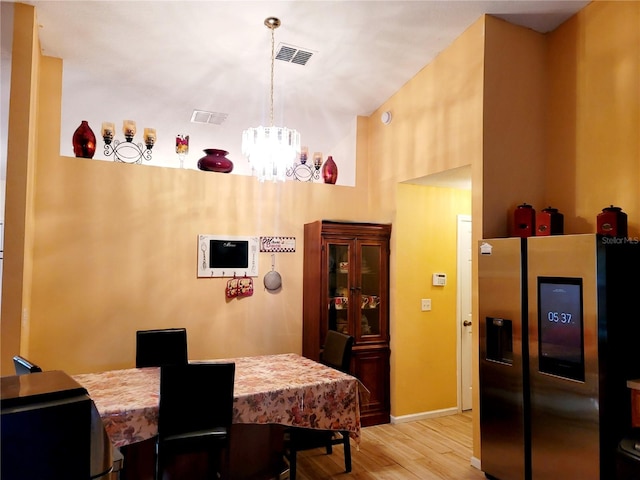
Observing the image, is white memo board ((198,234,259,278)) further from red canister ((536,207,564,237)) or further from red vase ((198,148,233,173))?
red canister ((536,207,564,237))

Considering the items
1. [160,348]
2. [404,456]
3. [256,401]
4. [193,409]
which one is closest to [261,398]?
[256,401]

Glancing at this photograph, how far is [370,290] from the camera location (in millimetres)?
4324

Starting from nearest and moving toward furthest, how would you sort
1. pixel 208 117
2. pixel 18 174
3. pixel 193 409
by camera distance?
pixel 193 409
pixel 18 174
pixel 208 117

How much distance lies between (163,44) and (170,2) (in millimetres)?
548

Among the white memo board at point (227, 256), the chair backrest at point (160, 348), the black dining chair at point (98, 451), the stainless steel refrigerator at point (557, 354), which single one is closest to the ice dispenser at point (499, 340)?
the stainless steel refrigerator at point (557, 354)

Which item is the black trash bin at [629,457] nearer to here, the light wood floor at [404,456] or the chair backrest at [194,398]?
the light wood floor at [404,456]

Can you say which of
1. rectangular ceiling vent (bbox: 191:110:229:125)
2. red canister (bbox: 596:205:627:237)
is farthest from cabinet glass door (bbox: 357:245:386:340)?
rectangular ceiling vent (bbox: 191:110:229:125)

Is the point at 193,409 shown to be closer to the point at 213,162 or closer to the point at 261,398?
the point at 261,398

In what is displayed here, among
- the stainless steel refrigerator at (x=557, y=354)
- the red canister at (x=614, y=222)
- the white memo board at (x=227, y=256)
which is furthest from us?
the white memo board at (x=227, y=256)

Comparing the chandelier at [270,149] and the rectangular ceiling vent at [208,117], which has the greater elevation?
the rectangular ceiling vent at [208,117]

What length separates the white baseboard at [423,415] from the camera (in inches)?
166

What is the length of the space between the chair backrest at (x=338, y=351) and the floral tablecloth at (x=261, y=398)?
0.75 feet

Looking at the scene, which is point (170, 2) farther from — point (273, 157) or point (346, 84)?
point (346, 84)

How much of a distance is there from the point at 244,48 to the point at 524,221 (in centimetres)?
259
